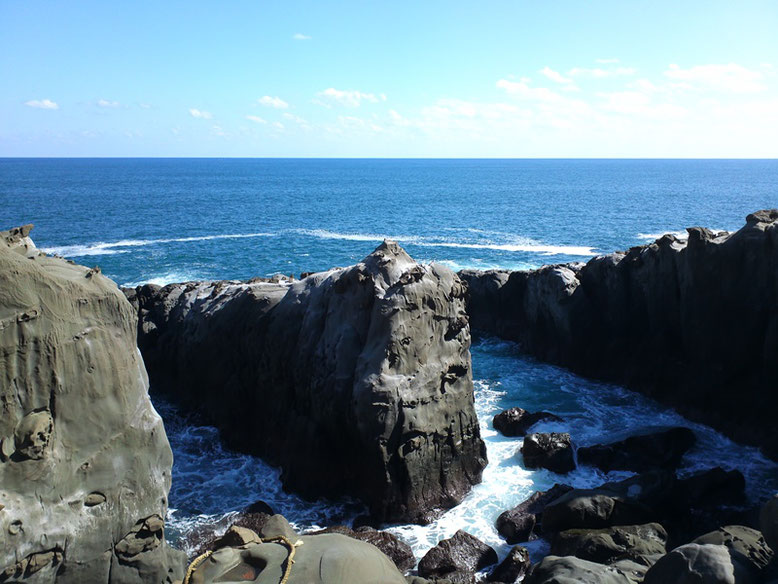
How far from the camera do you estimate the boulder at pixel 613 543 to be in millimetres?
14656

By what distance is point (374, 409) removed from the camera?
58.9ft

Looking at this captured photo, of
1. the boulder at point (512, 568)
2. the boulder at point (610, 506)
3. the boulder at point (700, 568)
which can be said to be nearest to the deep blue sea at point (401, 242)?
the boulder at point (512, 568)

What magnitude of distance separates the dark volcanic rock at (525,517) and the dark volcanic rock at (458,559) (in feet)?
3.76

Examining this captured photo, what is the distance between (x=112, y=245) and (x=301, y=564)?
185ft

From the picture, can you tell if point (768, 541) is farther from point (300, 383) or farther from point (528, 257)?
point (528, 257)

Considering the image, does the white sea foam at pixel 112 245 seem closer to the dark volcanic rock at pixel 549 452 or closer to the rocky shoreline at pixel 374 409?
the rocky shoreline at pixel 374 409

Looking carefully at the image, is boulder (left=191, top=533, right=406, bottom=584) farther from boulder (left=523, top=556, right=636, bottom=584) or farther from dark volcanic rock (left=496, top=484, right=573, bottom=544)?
dark volcanic rock (left=496, top=484, right=573, bottom=544)

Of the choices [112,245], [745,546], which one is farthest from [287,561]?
[112,245]

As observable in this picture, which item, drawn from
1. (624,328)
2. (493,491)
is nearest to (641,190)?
(624,328)

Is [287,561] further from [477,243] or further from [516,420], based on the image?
[477,243]

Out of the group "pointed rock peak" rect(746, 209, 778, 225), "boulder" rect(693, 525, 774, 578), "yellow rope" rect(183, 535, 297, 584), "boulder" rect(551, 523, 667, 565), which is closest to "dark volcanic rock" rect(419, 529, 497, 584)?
"boulder" rect(551, 523, 667, 565)

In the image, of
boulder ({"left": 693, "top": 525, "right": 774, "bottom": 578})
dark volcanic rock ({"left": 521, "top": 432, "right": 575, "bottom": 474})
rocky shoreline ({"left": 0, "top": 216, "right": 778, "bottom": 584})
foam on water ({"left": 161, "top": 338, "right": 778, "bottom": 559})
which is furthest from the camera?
dark volcanic rock ({"left": 521, "top": 432, "right": 575, "bottom": 474})

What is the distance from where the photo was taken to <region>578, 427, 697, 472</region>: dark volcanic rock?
20875mm

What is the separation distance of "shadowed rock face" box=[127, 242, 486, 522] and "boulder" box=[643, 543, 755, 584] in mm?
7526
